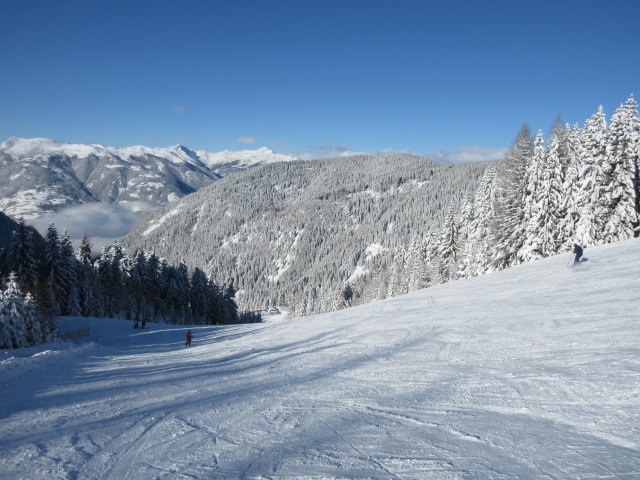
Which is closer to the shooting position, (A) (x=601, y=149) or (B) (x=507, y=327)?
(B) (x=507, y=327)

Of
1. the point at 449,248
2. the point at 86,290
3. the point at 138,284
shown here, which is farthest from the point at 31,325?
the point at 449,248

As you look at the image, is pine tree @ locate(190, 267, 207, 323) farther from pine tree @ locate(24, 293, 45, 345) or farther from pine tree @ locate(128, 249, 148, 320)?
pine tree @ locate(24, 293, 45, 345)

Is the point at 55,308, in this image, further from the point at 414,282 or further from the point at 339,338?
the point at 414,282

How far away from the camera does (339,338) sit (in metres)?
14.4

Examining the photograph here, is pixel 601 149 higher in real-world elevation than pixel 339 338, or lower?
higher

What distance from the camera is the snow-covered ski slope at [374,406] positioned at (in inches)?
182

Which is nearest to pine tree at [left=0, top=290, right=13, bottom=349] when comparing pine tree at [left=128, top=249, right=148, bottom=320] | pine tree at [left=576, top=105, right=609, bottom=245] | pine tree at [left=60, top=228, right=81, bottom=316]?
pine tree at [left=60, top=228, right=81, bottom=316]

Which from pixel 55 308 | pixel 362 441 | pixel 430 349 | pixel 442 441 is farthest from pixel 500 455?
pixel 55 308

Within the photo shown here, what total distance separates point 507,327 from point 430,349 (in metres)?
2.94

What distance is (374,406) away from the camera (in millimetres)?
6691

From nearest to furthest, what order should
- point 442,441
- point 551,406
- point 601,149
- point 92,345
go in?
point 442,441 < point 551,406 < point 92,345 < point 601,149

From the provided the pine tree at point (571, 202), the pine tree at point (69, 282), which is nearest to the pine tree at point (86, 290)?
the pine tree at point (69, 282)

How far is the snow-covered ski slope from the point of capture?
4633 millimetres

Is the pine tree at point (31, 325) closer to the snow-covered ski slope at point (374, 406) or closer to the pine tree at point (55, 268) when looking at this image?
the pine tree at point (55, 268)
